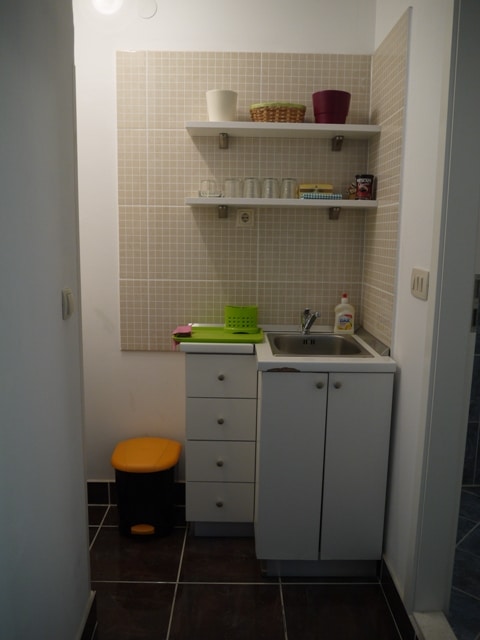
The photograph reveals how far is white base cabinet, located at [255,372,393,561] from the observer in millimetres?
2230

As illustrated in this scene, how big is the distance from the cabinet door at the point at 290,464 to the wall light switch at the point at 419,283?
19.3 inches

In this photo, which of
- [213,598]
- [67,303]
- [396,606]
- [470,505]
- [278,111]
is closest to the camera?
[67,303]

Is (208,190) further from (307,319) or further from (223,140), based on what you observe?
(307,319)

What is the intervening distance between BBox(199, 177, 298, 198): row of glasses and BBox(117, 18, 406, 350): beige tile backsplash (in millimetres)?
123

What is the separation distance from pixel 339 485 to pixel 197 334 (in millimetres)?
896

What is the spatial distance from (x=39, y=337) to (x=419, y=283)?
123 cm

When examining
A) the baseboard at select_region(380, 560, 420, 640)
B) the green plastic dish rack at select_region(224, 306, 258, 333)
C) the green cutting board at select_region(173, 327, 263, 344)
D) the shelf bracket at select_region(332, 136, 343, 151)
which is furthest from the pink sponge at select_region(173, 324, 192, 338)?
the baseboard at select_region(380, 560, 420, 640)

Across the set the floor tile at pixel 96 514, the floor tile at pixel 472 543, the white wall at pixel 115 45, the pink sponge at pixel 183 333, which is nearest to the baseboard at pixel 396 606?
the floor tile at pixel 472 543

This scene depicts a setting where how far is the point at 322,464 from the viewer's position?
2281 millimetres

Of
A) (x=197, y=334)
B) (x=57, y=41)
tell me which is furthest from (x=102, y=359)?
(x=57, y=41)

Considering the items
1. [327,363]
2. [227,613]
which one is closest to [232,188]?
[327,363]

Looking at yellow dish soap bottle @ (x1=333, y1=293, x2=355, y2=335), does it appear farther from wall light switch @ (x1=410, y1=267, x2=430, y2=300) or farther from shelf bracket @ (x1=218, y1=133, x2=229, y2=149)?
shelf bracket @ (x1=218, y1=133, x2=229, y2=149)

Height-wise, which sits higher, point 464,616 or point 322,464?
point 322,464

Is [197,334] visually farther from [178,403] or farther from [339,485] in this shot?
[339,485]
